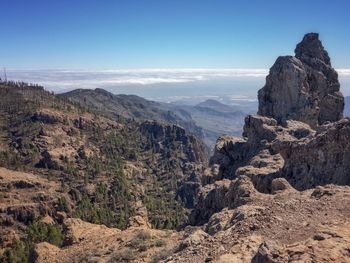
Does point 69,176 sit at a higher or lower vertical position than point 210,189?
lower

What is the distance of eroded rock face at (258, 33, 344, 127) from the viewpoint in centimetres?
7650

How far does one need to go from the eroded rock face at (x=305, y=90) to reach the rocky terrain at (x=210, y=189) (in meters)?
0.22

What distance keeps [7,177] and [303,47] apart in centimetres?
8887

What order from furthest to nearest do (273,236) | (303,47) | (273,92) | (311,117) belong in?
(303,47) < (273,92) < (311,117) < (273,236)

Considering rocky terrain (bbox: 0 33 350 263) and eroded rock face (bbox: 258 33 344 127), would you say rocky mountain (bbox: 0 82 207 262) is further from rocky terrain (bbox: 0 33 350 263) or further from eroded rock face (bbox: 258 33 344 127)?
eroded rock face (bbox: 258 33 344 127)

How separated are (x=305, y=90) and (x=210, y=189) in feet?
123

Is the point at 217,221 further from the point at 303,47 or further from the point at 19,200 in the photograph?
the point at 19,200

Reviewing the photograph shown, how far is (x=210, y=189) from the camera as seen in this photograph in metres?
51.5

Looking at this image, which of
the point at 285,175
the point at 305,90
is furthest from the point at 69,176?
the point at 285,175

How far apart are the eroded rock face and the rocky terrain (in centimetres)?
22

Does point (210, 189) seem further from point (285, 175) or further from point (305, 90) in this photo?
point (305, 90)

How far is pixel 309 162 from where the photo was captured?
4300 cm

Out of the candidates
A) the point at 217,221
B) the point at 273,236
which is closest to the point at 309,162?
the point at 217,221

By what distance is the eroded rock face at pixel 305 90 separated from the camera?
76500 millimetres
